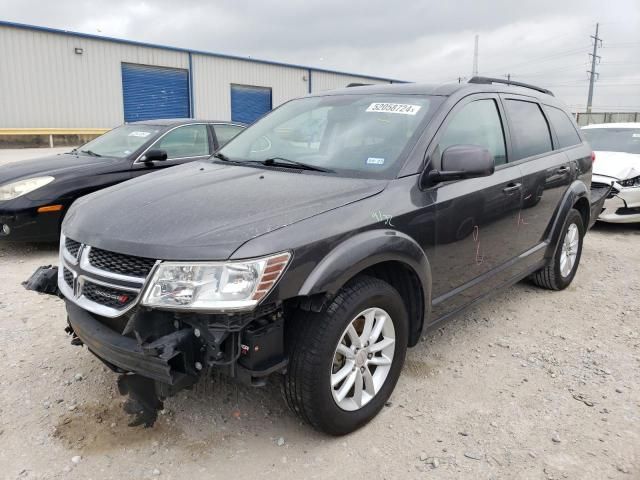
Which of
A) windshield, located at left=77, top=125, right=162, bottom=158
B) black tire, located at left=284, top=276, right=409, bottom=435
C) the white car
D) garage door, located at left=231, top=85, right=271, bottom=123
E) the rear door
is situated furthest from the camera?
garage door, located at left=231, top=85, right=271, bottom=123

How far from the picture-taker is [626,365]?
Result: 343 cm

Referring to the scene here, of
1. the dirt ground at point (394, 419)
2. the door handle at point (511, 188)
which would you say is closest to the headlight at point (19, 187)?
the dirt ground at point (394, 419)

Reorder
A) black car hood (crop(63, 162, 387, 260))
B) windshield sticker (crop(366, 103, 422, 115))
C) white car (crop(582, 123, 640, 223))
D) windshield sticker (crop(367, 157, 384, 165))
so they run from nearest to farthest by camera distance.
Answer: black car hood (crop(63, 162, 387, 260)), windshield sticker (crop(367, 157, 384, 165)), windshield sticker (crop(366, 103, 422, 115)), white car (crop(582, 123, 640, 223))

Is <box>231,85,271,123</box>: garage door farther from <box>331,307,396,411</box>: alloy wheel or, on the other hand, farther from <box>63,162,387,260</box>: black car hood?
<box>331,307,396,411</box>: alloy wheel

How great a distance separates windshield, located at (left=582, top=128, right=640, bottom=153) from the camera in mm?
8203

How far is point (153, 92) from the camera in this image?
22156mm

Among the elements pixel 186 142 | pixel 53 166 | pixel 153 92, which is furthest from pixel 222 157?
pixel 153 92

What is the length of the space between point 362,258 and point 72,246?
1.48 meters

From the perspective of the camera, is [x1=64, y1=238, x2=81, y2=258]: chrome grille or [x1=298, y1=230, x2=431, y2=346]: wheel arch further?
[x1=64, y1=238, x2=81, y2=258]: chrome grille

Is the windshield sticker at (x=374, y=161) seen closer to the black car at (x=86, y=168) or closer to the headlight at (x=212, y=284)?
the headlight at (x=212, y=284)

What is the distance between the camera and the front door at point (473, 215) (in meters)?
3.01

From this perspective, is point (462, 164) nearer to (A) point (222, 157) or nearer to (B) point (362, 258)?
(B) point (362, 258)

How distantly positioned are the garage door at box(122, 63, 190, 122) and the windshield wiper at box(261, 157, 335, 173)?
796 inches

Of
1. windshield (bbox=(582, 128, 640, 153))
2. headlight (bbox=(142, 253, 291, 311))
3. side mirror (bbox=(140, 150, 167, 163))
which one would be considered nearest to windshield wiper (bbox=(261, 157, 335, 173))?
headlight (bbox=(142, 253, 291, 311))
